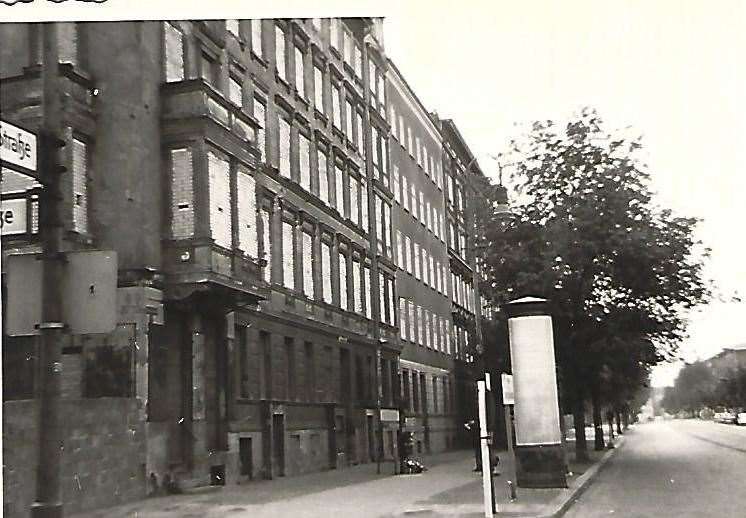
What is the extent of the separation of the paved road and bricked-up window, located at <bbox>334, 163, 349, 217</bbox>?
3.13m

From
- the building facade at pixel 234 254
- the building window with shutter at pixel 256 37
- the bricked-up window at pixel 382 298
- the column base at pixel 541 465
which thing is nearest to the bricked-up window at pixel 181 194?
the building facade at pixel 234 254

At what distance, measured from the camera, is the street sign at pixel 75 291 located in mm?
5316

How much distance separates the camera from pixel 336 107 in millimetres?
7586

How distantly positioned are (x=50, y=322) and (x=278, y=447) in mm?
2076

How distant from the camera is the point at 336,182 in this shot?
757cm

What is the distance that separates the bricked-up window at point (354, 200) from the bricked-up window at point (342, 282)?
362 millimetres

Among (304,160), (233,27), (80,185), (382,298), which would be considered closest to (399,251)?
(382,298)

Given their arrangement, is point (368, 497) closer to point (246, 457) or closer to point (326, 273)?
point (246, 457)

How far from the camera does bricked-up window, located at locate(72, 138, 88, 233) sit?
6.02 metres

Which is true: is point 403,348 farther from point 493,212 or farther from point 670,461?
point 670,461

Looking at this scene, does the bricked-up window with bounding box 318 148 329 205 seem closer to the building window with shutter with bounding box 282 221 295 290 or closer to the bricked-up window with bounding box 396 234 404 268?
the building window with shutter with bounding box 282 221 295 290

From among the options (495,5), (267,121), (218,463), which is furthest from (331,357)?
(495,5)

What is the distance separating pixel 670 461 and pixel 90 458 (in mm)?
5956

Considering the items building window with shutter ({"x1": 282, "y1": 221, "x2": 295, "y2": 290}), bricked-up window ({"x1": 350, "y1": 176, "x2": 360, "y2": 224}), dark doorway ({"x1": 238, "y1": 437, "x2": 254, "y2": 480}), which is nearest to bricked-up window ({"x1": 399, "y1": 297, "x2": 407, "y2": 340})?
bricked-up window ({"x1": 350, "y1": 176, "x2": 360, "y2": 224})
